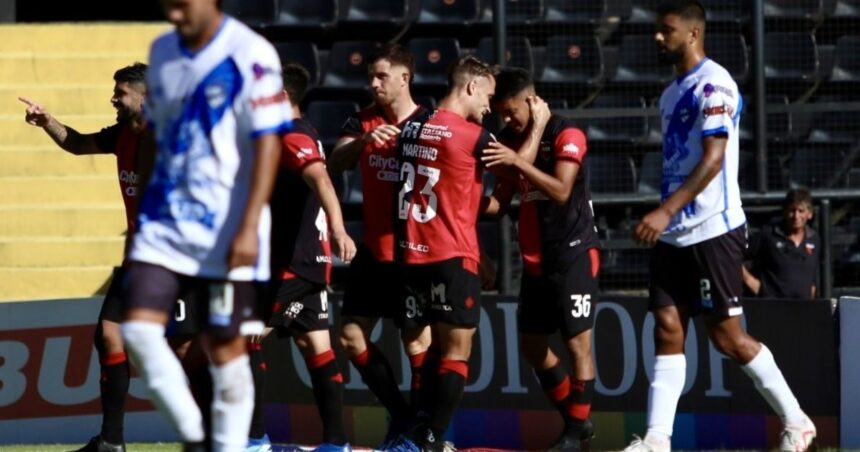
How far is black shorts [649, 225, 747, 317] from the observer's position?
7.60 meters

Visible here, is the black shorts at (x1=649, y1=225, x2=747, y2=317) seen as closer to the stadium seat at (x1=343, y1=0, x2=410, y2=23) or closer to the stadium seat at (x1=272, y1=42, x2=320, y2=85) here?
the stadium seat at (x1=272, y1=42, x2=320, y2=85)

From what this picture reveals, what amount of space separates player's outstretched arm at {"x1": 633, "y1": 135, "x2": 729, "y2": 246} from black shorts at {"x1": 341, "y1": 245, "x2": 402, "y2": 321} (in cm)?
166

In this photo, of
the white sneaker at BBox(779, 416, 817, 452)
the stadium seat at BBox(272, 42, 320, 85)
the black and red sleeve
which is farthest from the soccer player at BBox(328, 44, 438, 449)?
the stadium seat at BBox(272, 42, 320, 85)

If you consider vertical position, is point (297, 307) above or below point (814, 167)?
below

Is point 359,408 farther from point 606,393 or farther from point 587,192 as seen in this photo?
point 587,192

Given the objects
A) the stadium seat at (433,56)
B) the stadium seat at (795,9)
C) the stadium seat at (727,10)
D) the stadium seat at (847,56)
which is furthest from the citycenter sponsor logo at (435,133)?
the stadium seat at (847,56)

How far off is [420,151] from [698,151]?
141 cm

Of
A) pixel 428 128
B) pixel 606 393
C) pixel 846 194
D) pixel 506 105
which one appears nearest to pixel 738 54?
pixel 846 194

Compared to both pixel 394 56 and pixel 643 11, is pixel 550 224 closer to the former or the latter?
pixel 394 56

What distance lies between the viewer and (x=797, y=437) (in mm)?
7621

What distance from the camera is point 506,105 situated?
866 cm

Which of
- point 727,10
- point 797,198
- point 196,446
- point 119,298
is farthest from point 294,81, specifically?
point 727,10

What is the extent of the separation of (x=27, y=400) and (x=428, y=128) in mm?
4280

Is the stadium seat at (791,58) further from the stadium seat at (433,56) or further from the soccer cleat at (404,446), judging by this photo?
the soccer cleat at (404,446)
